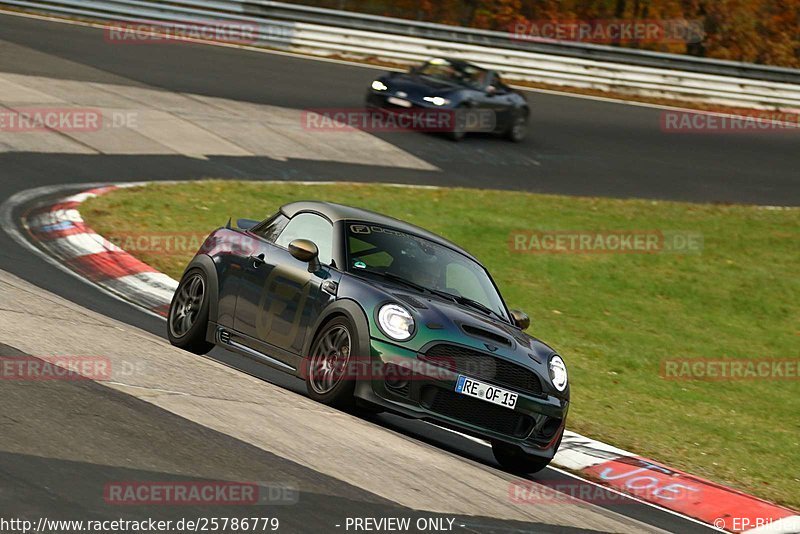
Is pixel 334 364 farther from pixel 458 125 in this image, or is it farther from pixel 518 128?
pixel 518 128

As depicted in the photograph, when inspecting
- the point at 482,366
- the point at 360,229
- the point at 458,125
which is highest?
the point at 360,229

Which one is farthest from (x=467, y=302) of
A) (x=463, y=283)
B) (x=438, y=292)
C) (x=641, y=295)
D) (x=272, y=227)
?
(x=641, y=295)

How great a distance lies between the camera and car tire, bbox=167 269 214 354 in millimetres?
9562

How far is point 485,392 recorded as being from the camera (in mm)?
7941

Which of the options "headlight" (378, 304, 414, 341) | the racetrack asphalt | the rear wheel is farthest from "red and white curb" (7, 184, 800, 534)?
the rear wheel

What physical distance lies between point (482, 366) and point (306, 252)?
1.49 meters

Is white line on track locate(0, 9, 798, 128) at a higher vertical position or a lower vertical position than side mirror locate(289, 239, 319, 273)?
lower

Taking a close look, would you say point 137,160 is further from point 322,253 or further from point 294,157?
point 322,253

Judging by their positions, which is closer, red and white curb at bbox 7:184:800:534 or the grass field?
red and white curb at bbox 7:184:800:534

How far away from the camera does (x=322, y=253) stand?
891 cm

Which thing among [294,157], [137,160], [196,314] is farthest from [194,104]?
[196,314]

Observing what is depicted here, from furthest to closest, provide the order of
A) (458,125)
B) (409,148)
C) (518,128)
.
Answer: (518,128) < (458,125) < (409,148)

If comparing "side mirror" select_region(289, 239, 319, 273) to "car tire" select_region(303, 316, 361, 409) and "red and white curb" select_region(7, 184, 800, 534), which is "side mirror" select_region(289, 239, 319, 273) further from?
"red and white curb" select_region(7, 184, 800, 534)

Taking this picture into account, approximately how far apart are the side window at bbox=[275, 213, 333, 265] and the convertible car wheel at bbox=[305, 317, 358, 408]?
2.26ft
